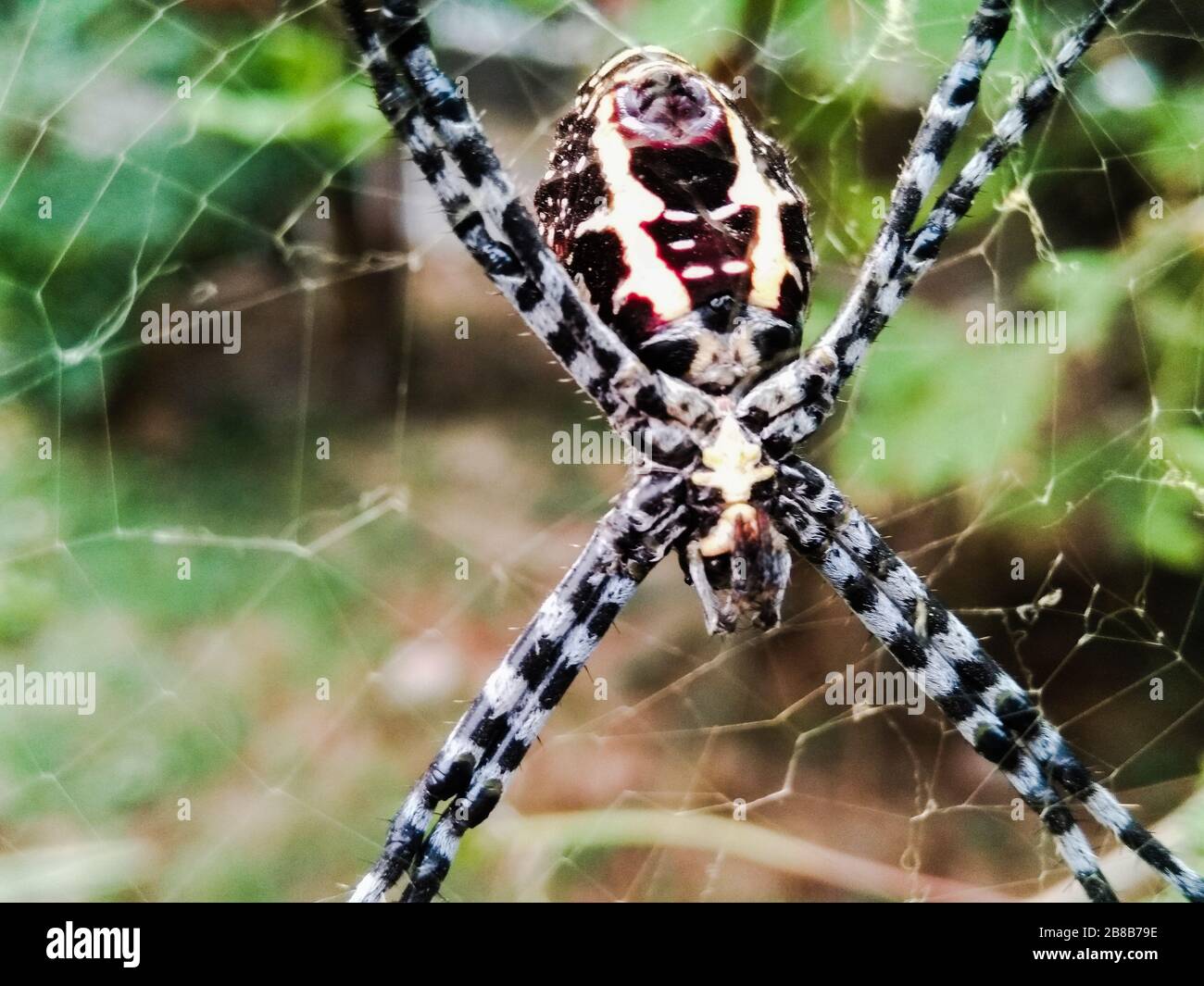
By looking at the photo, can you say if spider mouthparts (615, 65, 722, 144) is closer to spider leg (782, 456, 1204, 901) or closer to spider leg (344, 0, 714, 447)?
spider leg (344, 0, 714, 447)

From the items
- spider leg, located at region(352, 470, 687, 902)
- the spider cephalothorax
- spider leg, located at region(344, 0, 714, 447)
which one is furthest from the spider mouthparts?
spider leg, located at region(352, 470, 687, 902)

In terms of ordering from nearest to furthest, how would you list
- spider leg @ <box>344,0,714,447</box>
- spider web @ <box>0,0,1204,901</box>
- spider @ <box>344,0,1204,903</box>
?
spider leg @ <box>344,0,714,447</box> → spider @ <box>344,0,1204,903</box> → spider web @ <box>0,0,1204,901</box>

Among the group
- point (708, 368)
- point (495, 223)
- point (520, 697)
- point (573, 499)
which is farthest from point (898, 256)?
point (573, 499)

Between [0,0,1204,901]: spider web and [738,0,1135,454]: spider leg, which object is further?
[0,0,1204,901]: spider web

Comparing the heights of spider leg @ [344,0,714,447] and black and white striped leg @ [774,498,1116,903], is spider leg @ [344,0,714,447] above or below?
above
